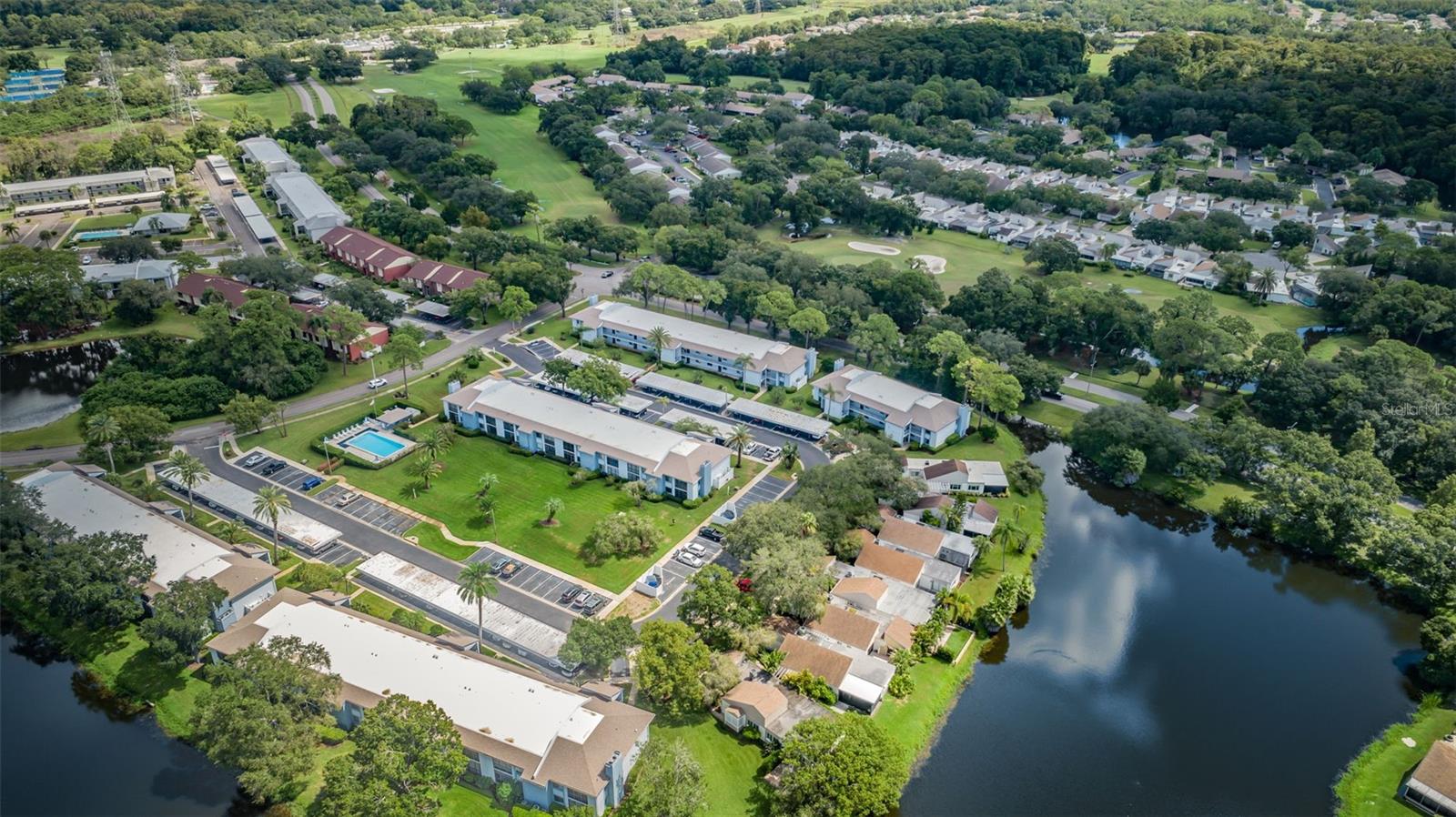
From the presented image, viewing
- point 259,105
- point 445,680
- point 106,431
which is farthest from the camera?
point 259,105

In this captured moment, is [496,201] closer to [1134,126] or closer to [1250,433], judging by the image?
[1250,433]

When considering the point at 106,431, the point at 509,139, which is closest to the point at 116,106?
the point at 509,139

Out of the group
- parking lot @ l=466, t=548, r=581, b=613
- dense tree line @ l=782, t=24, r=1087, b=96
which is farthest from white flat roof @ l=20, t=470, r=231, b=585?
dense tree line @ l=782, t=24, r=1087, b=96

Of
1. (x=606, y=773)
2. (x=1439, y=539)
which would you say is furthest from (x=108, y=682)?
(x=1439, y=539)

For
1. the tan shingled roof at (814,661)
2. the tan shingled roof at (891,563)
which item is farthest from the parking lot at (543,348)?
the tan shingled roof at (814,661)

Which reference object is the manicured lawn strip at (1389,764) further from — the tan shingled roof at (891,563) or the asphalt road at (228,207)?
the asphalt road at (228,207)

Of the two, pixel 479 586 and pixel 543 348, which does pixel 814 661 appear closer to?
pixel 479 586

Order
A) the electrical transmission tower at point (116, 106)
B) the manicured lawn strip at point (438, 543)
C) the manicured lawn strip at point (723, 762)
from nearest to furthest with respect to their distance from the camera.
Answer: the manicured lawn strip at point (723, 762)
the manicured lawn strip at point (438, 543)
the electrical transmission tower at point (116, 106)
